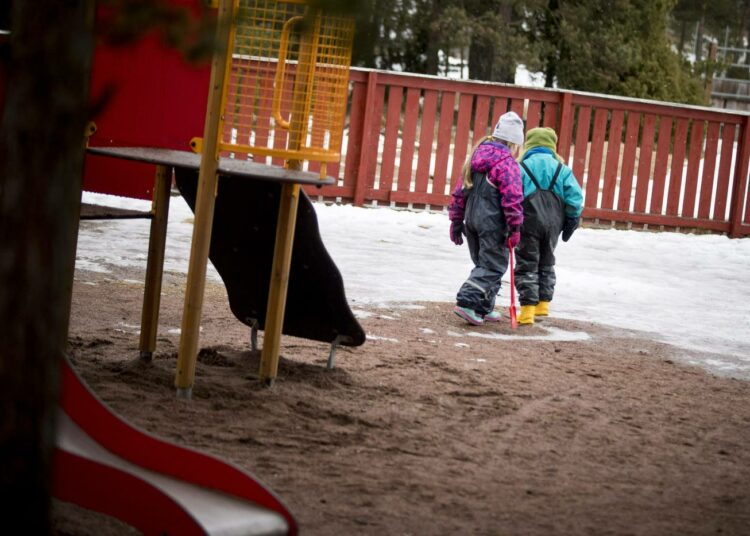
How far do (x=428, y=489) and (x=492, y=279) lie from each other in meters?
3.77

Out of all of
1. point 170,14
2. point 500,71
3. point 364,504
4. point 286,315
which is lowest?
point 364,504

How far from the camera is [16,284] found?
8.16 feet

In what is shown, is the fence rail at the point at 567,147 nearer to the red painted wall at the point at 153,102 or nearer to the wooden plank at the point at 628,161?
the wooden plank at the point at 628,161

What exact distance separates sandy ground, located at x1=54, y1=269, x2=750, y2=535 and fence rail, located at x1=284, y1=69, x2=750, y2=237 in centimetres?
743

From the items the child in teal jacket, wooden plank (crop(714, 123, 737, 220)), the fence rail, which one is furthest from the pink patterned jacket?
wooden plank (crop(714, 123, 737, 220))

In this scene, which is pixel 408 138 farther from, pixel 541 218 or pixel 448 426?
pixel 448 426

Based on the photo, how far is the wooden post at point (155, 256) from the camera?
17.3 feet

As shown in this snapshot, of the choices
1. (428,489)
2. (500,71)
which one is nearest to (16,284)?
(428,489)

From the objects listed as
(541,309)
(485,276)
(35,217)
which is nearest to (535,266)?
(541,309)

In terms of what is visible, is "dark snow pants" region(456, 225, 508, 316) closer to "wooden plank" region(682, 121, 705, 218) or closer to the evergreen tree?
"wooden plank" region(682, 121, 705, 218)

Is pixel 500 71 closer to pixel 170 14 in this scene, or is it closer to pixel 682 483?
pixel 682 483

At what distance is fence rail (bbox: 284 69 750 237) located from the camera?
1441 centimetres

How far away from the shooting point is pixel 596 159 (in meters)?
15.0

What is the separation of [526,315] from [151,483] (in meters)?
5.00
